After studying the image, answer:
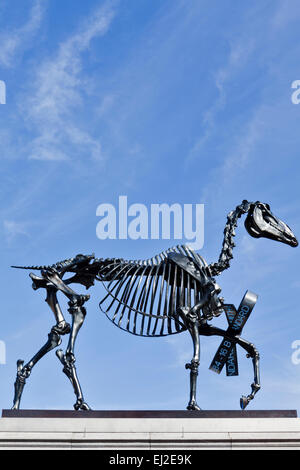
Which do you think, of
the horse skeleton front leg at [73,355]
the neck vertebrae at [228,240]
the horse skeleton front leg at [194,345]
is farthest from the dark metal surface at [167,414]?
the neck vertebrae at [228,240]

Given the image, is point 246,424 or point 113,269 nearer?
point 246,424

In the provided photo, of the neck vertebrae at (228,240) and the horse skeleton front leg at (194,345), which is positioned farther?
the neck vertebrae at (228,240)

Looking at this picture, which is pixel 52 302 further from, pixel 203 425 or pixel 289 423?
pixel 289 423

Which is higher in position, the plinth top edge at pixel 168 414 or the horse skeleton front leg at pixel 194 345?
the horse skeleton front leg at pixel 194 345

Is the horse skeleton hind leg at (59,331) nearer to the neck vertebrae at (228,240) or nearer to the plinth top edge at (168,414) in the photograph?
the plinth top edge at (168,414)

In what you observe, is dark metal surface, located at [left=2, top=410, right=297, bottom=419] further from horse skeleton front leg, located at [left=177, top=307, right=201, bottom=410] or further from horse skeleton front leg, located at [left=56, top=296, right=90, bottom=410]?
horse skeleton front leg, located at [left=56, top=296, right=90, bottom=410]

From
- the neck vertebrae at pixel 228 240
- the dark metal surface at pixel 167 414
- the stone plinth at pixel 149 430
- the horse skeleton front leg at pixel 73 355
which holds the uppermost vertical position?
the neck vertebrae at pixel 228 240

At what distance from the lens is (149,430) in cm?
1195

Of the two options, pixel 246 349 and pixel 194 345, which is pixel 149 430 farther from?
pixel 246 349

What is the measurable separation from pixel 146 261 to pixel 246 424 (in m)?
4.46

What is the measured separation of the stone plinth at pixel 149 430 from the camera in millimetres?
11578

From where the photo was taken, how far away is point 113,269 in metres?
15.3
